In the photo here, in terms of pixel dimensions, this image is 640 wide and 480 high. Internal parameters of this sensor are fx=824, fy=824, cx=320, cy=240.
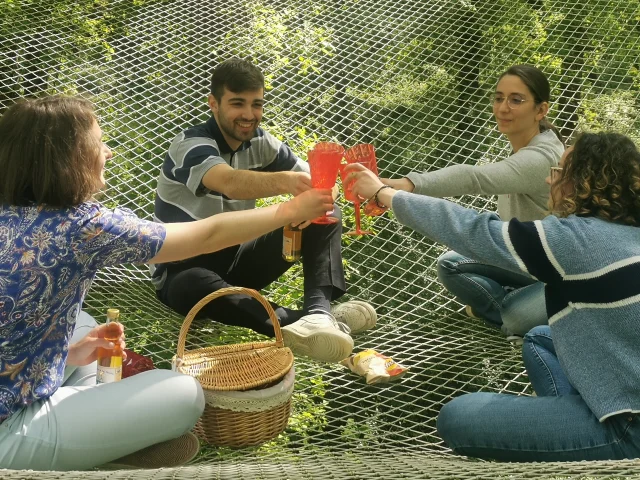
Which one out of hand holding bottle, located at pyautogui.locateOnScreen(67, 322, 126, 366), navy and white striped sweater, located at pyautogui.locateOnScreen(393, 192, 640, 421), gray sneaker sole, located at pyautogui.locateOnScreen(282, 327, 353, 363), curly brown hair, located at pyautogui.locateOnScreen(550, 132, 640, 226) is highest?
curly brown hair, located at pyautogui.locateOnScreen(550, 132, 640, 226)

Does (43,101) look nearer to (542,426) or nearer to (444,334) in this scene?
(542,426)

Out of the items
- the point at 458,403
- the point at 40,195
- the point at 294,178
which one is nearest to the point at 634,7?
the point at 294,178

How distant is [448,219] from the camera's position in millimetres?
1670

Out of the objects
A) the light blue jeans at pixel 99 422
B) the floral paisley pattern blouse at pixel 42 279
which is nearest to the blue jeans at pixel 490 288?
the light blue jeans at pixel 99 422

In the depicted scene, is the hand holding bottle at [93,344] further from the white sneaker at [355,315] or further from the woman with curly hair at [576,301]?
the white sneaker at [355,315]

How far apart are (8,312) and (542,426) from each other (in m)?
0.99

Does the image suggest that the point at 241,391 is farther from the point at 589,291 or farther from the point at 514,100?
the point at 514,100

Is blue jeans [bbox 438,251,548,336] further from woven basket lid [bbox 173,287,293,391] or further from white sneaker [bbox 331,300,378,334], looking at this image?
woven basket lid [bbox 173,287,293,391]

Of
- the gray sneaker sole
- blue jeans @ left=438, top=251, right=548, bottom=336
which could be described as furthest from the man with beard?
blue jeans @ left=438, top=251, right=548, bottom=336

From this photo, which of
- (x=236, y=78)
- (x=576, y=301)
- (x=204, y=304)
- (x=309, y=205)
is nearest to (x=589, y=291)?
(x=576, y=301)

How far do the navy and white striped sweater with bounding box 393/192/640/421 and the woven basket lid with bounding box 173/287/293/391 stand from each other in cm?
58

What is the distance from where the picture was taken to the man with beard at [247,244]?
2207mm

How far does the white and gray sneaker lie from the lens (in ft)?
7.02

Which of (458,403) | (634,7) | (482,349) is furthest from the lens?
(634,7)
